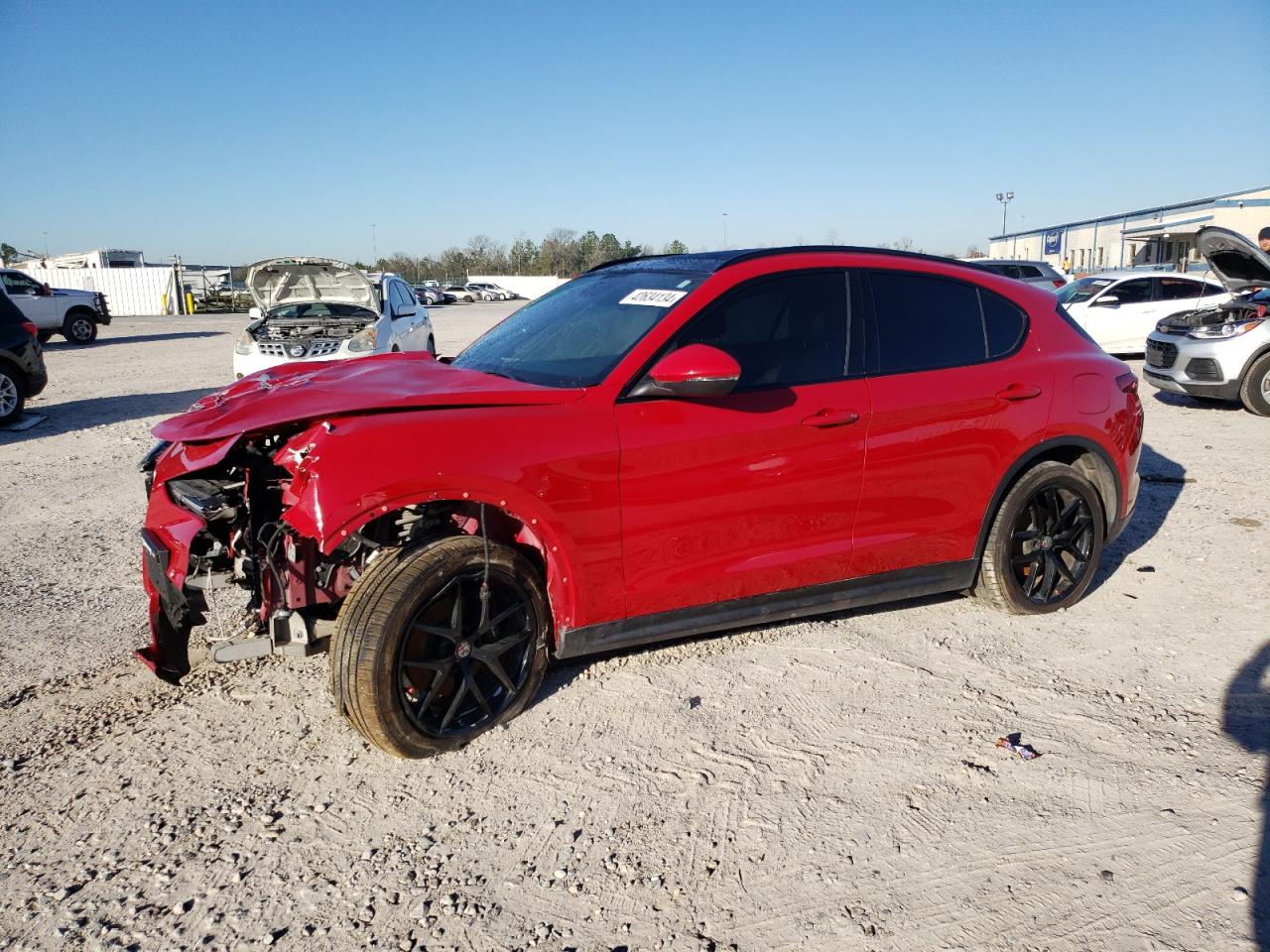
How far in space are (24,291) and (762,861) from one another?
25688 mm

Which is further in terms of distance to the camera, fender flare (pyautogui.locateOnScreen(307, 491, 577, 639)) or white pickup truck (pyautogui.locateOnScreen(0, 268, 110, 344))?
white pickup truck (pyautogui.locateOnScreen(0, 268, 110, 344))

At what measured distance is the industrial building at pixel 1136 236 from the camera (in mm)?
40312

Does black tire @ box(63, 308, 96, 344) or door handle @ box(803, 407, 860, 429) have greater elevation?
black tire @ box(63, 308, 96, 344)

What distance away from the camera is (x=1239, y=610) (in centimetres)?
465

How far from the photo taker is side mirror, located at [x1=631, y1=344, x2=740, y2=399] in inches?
130

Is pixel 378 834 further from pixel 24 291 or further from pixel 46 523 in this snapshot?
pixel 24 291

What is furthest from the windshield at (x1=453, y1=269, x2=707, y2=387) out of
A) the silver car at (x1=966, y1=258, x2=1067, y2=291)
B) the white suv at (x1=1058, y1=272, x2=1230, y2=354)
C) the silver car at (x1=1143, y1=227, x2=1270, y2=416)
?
the silver car at (x1=966, y1=258, x2=1067, y2=291)

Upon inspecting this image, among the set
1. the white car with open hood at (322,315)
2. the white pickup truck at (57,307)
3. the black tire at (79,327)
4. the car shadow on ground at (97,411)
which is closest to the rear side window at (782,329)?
the white car with open hood at (322,315)

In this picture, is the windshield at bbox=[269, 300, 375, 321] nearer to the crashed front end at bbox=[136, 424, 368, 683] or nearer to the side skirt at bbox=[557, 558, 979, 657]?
the crashed front end at bbox=[136, 424, 368, 683]

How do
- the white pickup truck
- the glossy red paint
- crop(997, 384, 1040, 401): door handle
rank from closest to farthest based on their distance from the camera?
1. the glossy red paint
2. crop(997, 384, 1040, 401): door handle
3. the white pickup truck

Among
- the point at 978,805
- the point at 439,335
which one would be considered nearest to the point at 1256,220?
the point at 439,335

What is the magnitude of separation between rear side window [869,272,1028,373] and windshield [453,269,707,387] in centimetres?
91

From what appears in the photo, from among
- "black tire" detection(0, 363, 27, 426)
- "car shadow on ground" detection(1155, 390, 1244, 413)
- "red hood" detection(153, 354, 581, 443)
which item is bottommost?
"car shadow on ground" detection(1155, 390, 1244, 413)

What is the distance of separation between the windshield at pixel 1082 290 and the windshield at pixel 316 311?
39.6 ft
